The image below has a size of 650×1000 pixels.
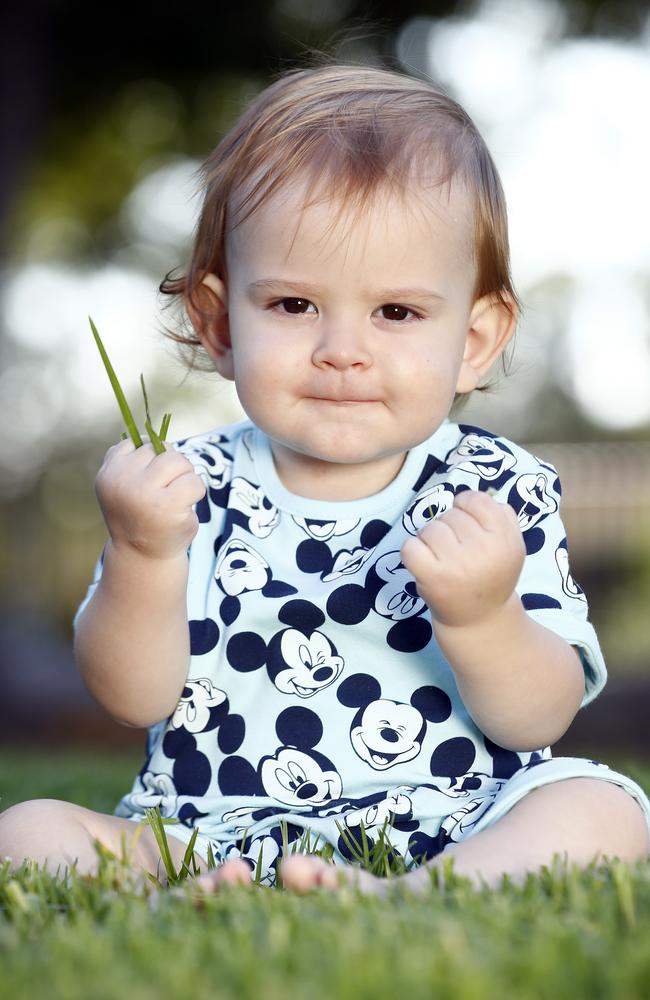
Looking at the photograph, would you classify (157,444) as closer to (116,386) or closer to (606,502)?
(116,386)

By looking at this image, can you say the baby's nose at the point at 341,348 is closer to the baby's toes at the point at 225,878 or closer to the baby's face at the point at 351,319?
the baby's face at the point at 351,319

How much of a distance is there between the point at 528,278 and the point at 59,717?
25.2 ft

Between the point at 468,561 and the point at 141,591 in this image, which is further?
the point at 141,591

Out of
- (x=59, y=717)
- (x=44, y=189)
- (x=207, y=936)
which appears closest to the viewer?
(x=207, y=936)

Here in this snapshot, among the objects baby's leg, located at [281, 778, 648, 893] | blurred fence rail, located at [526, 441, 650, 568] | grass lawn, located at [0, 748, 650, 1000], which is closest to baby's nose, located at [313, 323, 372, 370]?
baby's leg, located at [281, 778, 648, 893]

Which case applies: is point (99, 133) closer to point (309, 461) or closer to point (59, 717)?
point (59, 717)

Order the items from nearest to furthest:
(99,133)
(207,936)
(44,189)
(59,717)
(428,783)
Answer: (207,936) < (428,783) < (59,717) < (99,133) < (44,189)

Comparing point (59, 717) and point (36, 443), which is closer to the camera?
point (59, 717)

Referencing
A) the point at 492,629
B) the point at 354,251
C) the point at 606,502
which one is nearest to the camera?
the point at 492,629

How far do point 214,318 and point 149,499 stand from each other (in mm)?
679

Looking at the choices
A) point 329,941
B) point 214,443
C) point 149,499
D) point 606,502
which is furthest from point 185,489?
point 606,502

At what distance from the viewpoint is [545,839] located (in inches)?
66.1

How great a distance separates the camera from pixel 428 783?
1967 millimetres

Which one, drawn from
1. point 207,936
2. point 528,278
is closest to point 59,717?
point 207,936
